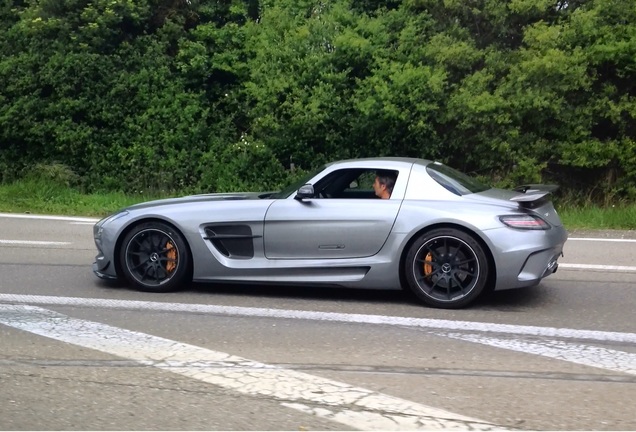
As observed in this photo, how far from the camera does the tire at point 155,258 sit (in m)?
7.66

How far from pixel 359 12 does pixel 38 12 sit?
6843 mm

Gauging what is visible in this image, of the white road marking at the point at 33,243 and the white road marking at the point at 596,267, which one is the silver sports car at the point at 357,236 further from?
the white road marking at the point at 33,243

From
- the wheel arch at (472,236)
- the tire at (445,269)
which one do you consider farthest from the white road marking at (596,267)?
the tire at (445,269)

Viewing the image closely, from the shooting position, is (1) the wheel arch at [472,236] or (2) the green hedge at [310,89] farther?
(2) the green hedge at [310,89]

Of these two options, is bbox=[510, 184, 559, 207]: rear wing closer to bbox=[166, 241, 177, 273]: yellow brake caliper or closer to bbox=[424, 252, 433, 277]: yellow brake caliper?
bbox=[424, 252, 433, 277]: yellow brake caliper

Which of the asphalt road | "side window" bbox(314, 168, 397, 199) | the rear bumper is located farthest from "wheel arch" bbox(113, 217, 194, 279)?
the rear bumper

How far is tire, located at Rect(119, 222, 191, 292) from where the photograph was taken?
7656mm

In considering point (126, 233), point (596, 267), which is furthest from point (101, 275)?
point (596, 267)

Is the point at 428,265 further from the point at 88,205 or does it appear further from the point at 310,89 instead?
the point at 310,89

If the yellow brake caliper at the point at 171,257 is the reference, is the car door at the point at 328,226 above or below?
above

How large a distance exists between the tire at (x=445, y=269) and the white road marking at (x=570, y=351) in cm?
76

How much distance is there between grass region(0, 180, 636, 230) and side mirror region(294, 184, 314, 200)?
6.43 m

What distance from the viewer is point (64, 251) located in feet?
33.6

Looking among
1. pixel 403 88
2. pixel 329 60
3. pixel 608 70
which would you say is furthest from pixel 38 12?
pixel 608 70
